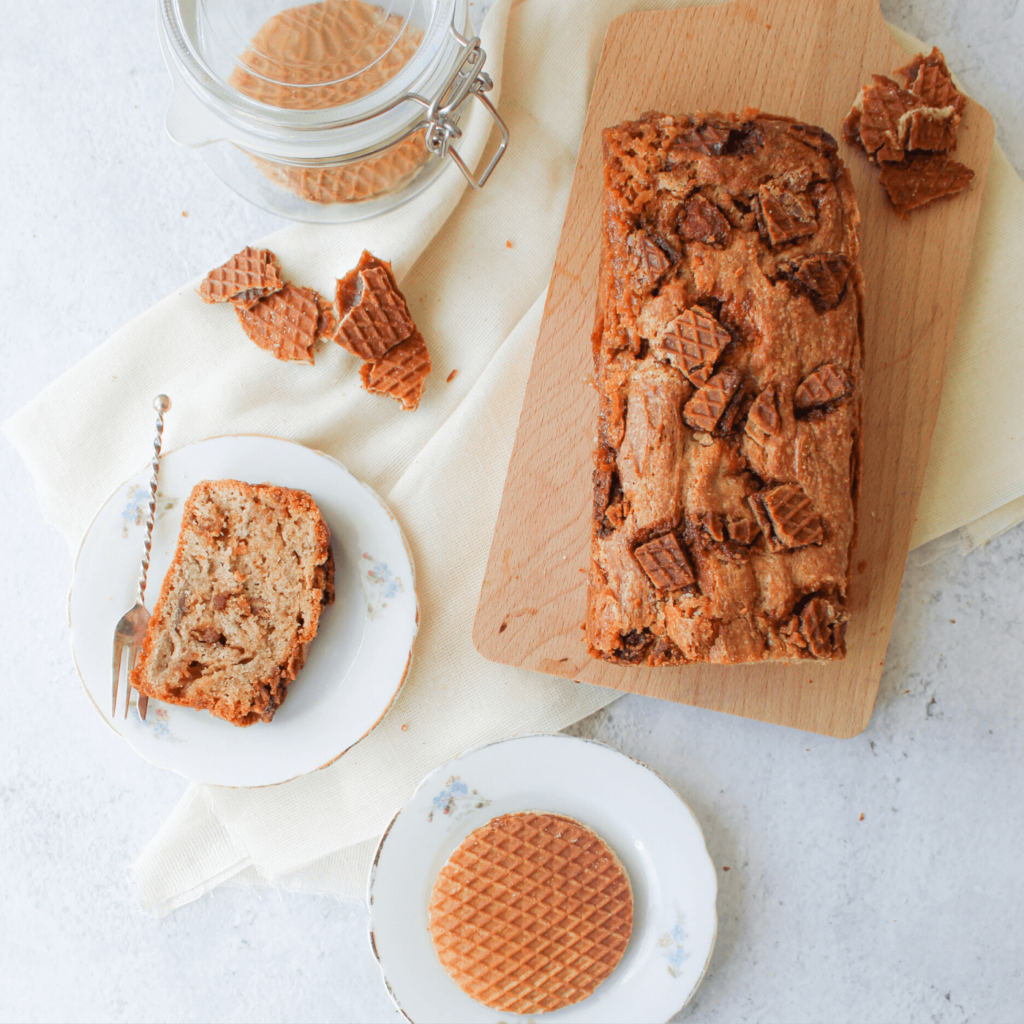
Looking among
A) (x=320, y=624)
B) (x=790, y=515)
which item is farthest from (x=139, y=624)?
(x=790, y=515)

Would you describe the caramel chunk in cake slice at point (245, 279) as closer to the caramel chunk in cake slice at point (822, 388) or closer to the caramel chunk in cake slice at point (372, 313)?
the caramel chunk in cake slice at point (372, 313)

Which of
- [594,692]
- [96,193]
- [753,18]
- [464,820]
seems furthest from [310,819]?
[753,18]

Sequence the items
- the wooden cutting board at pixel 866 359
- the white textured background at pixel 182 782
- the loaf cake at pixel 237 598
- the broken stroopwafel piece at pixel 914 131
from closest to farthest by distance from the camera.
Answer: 1. the broken stroopwafel piece at pixel 914 131
2. the wooden cutting board at pixel 866 359
3. the loaf cake at pixel 237 598
4. the white textured background at pixel 182 782

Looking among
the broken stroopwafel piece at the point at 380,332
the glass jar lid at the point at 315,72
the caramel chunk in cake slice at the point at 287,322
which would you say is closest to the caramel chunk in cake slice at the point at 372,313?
the broken stroopwafel piece at the point at 380,332

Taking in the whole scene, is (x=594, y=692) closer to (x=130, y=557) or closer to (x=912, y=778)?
(x=912, y=778)

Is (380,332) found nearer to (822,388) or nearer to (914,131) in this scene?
(822,388)

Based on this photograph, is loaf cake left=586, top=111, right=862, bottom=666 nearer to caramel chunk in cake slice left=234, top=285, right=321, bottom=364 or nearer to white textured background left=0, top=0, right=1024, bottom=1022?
white textured background left=0, top=0, right=1024, bottom=1022

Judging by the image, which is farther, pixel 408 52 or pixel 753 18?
pixel 753 18
